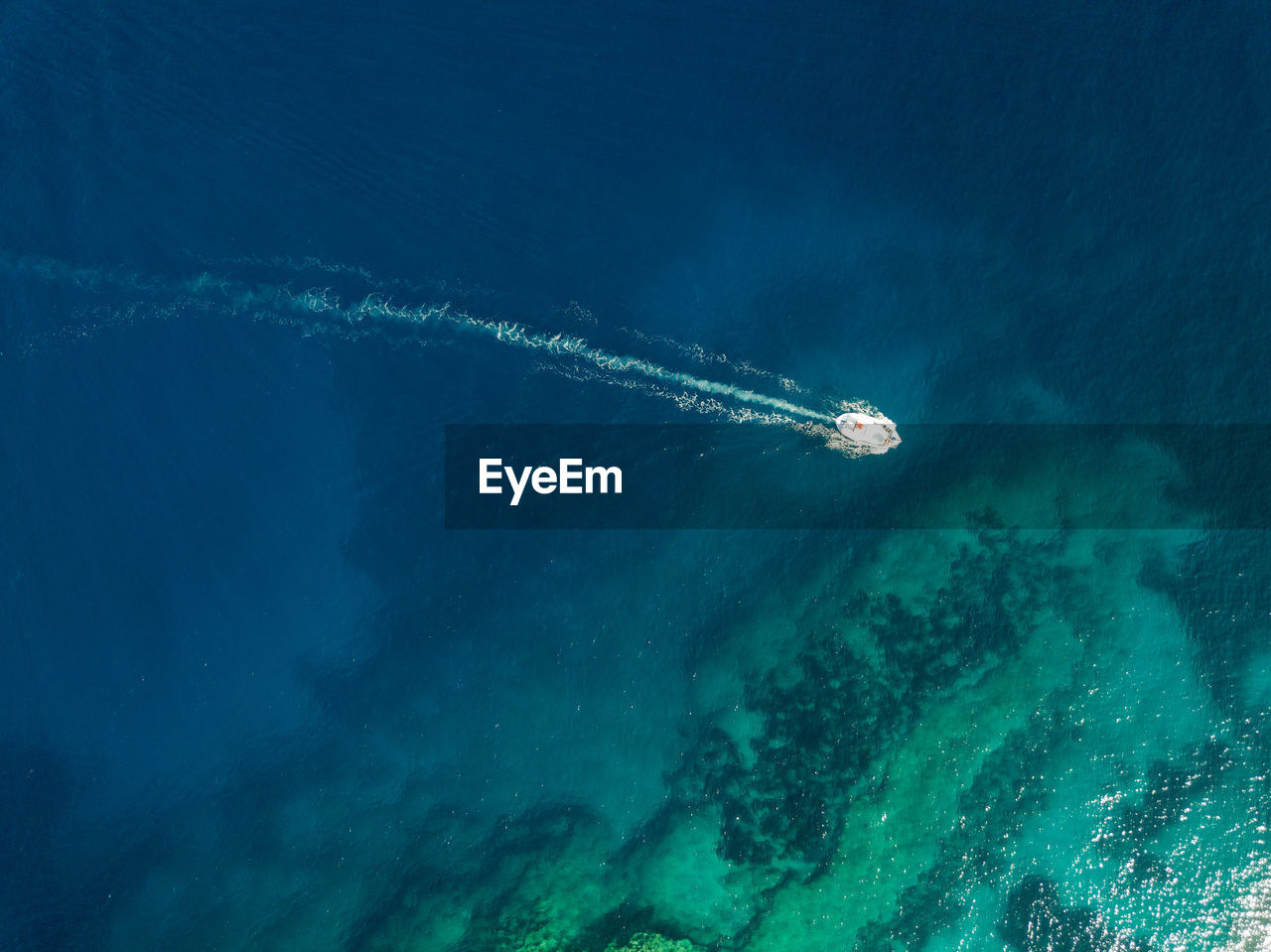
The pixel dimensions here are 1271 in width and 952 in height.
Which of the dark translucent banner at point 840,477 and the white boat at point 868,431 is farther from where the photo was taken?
the dark translucent banner at point 840,477

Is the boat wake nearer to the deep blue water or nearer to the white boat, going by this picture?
the deep blue water

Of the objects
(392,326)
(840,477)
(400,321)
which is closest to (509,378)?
(400,321)

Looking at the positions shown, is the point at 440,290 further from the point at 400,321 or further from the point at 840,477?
the point at 840,477

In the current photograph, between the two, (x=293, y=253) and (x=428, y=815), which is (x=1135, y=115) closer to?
(x=293, y=253)

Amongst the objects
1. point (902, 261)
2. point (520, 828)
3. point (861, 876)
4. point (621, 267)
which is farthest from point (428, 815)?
point (902, 261)

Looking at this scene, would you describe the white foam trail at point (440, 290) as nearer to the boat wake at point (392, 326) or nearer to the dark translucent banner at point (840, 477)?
the boat wake at point (392, 326)

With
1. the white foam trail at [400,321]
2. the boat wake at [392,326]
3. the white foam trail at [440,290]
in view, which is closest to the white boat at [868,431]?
the boat wake at [392,326]
